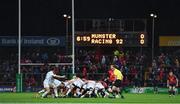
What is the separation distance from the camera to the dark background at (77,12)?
2164 inches

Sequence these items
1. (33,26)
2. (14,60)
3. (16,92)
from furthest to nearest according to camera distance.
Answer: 1. (33,26)
2. (14,60)
3. (16,92)

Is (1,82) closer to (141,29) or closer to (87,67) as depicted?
(87,67)

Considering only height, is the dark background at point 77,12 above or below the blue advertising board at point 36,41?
above

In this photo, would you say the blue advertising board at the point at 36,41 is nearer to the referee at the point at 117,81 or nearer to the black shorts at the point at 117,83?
the referee at the point at 117,81

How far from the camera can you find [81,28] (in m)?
48.4

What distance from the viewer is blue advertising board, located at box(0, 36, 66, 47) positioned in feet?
151

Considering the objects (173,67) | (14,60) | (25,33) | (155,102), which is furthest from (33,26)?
(155,102)

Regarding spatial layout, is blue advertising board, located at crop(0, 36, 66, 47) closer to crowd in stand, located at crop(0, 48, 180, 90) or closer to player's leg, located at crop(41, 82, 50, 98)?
crowd in stand, located at crop(0, 48, 180, 90)

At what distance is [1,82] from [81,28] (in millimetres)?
6910

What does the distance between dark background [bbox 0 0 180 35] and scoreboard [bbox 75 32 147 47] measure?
11.0m

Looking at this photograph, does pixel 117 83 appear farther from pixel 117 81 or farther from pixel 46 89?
pixel 46 89

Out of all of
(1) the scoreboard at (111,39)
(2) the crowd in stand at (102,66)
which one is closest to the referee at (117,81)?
(1) the scoreboard at (111,39)

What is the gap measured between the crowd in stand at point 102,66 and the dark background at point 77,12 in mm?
5155

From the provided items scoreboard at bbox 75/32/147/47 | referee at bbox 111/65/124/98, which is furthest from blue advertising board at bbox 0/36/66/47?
referee at bbox 111/65/124/98
